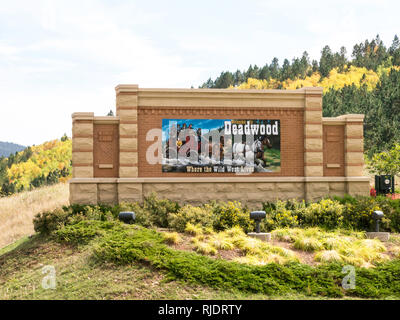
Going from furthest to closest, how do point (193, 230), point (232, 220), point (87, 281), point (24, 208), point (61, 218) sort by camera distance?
point (24, 208), point (232, 220), point (61, 218), point (193, 230), point (87, 281)

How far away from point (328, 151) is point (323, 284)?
10.8 metres

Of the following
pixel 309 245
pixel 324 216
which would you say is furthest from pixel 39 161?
pixel 309 245

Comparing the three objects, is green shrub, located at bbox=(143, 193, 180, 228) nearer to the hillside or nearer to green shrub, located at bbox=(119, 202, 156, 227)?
green shrub, located at bbox=(119, 202, 156, 227)

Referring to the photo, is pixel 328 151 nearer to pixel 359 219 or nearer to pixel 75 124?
pixel 359 219

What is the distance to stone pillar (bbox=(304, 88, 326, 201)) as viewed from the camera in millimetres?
19172

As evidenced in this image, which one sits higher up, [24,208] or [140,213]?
[140,213]

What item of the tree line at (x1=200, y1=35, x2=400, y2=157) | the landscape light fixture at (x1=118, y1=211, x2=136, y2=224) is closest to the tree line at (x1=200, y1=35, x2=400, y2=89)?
the tree line at (x1=200, y1=35, x2=400, y2=157)

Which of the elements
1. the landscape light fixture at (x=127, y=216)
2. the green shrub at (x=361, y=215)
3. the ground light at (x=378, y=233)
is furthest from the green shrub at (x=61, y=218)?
the ground light at (x=378, y=233)

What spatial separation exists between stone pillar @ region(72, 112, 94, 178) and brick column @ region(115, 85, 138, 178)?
4.39 ft

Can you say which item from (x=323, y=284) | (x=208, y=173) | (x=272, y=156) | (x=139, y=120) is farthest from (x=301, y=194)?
(x=323, y=284)

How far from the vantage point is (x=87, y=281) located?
10.2 metres

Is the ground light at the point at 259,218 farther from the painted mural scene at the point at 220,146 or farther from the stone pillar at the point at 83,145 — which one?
the stone pillar at the point at 83,145

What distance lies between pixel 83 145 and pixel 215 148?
585 centimetres

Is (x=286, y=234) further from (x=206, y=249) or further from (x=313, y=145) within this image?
(x=313, y=145)
